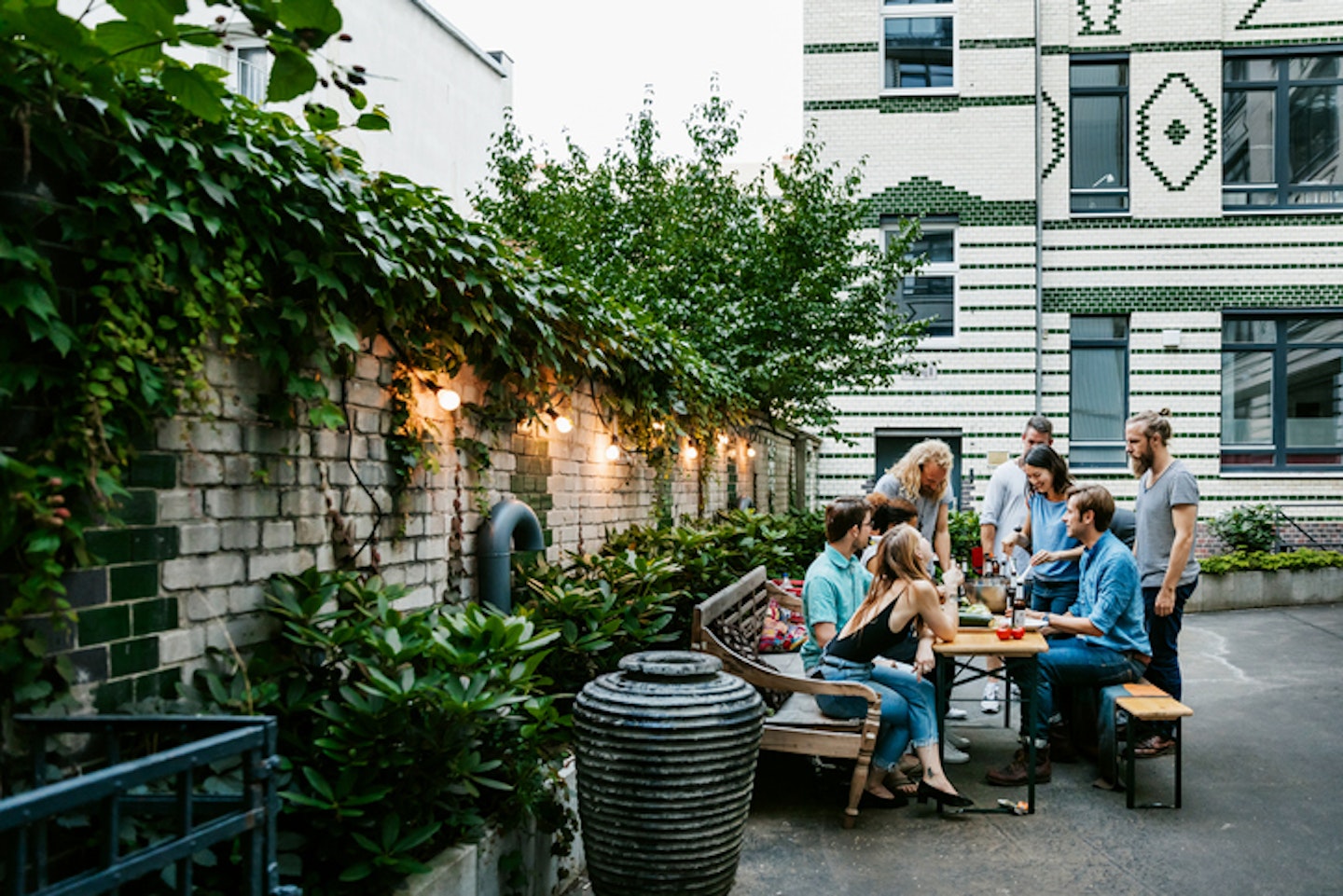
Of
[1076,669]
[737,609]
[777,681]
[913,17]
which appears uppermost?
[913,17]

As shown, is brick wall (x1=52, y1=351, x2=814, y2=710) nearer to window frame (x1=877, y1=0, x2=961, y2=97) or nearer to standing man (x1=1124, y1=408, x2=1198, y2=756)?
standing man (x1=1124, y1=408, x2=1198, y2=756)

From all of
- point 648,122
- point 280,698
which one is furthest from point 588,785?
point 648,122

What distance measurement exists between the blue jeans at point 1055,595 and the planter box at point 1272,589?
7451mm

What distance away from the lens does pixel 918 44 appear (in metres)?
15.5

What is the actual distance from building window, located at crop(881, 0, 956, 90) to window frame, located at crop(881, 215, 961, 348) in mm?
2198

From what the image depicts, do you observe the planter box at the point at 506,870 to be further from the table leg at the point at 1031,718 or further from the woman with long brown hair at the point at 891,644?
the table leg at the point at 1031,718

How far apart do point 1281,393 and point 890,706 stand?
13594 millimetres

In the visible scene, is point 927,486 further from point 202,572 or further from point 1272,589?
point 1272,589

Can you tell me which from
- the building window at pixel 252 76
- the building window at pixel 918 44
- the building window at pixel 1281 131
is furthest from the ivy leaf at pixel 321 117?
the building window at pixel 1281 131

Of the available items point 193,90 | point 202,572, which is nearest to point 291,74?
point 193,90

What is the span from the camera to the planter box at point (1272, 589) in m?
12.9

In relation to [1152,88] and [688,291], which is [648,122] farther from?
[1152,88]

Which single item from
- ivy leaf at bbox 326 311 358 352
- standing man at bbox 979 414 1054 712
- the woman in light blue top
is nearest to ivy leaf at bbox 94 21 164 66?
ivy leaf at bbox 326 311 358 352

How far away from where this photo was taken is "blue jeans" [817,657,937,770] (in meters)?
5.04
